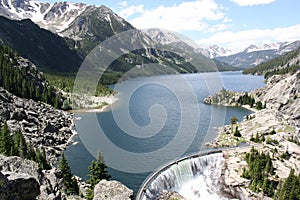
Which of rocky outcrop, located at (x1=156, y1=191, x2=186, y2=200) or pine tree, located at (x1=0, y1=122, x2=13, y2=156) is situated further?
pine tree, located at (x1=0, y1=122, x2=13, y2=156)

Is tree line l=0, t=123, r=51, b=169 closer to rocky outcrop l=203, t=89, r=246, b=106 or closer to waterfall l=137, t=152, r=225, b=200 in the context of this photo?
waterfall l=137, t=152, r=225, b=200

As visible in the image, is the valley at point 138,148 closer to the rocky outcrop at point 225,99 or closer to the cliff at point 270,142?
the cliff at point 270,142

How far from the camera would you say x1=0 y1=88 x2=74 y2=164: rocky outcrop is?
73.9 m

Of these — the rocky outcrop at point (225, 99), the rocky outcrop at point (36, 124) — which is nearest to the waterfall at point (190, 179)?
the rocky outcrop at point (36, 124)

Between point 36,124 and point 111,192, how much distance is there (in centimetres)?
6360

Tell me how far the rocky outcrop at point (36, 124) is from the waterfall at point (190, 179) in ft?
Answer: 91.8

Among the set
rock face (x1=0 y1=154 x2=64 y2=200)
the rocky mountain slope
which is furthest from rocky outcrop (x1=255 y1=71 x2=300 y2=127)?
rock face (x1=0 y1=154 x2=64 y2=200)

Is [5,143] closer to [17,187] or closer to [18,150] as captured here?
[18,150]

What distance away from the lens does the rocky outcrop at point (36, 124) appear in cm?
7394

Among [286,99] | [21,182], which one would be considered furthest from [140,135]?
[286,99]

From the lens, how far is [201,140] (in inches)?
3447

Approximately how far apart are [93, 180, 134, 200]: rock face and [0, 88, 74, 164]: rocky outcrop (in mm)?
42450

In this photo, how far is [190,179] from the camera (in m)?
59.5

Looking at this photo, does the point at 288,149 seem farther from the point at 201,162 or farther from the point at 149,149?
the point at 149,149
